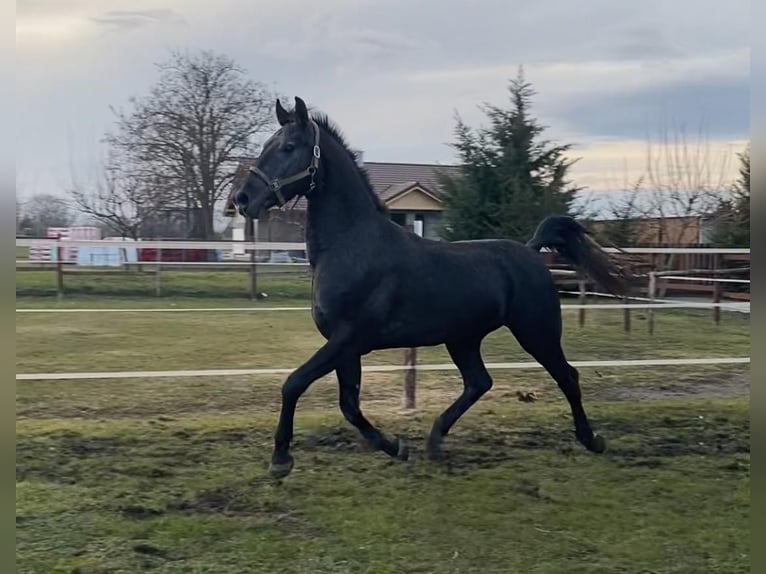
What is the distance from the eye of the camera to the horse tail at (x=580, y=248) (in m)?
4.69

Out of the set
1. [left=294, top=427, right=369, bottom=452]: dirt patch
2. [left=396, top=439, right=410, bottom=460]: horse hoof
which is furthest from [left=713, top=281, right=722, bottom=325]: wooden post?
[left=396, top=439, right=410, bottom=460]: horse hoof

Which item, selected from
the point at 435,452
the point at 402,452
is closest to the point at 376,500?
the point at 402,452

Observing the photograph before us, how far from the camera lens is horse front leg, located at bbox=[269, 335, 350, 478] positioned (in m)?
3.74

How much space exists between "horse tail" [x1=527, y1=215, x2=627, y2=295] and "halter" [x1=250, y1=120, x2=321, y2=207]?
1.51 metres

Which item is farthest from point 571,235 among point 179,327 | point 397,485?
point 179,327

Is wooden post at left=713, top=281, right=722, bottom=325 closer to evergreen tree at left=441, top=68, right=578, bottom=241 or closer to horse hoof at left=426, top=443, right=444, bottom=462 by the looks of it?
evergreen tree at left=441, top=68, right=578, bottom=241

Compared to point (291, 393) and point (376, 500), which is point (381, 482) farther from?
point (291, 393)

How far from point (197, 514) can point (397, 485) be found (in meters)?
0.98

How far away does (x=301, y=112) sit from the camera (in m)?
3.80

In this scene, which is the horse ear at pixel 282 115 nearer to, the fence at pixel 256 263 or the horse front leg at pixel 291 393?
the horse front leg at pixel 291 393

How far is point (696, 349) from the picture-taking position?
27.7 feet

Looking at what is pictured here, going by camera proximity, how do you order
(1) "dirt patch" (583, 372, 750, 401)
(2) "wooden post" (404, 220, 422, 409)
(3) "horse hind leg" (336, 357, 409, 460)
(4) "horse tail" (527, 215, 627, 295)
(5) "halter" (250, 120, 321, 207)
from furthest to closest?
(1) "dirt patch" (583, 372, 750, 401), (2) "wooden post" (404, 220, 422, 409), (4) "horse tail" (527, 215, 627, 295), (3) "horse hind leg" (336, 357, 409, 460), (5) "halter" (250, 120, 321, 207)

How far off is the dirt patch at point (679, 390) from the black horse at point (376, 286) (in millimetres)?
1866

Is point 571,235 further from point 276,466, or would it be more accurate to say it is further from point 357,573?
point 357,573
